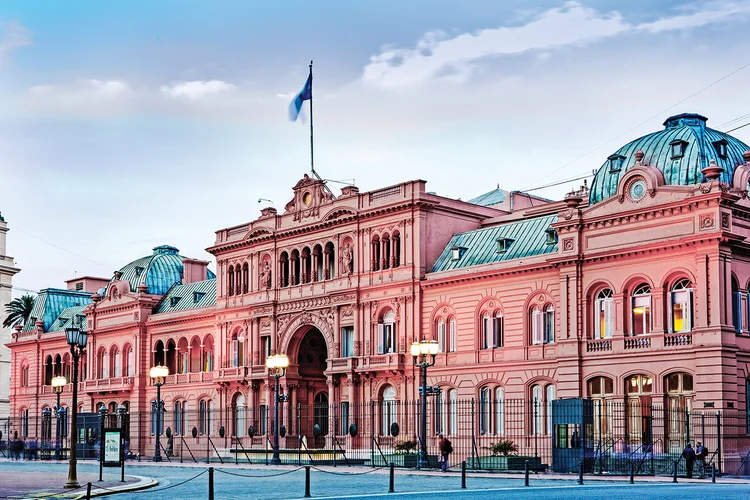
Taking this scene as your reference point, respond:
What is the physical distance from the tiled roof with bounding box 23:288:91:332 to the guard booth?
223ft

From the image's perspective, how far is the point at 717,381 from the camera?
51.8m

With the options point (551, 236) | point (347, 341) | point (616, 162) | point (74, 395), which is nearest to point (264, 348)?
point (347, 341)

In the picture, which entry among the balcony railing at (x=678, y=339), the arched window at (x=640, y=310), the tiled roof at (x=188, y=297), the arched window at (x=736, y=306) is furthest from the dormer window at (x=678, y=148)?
the tiled roof at (x=188, y=297)

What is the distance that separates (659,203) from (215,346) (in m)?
38.1

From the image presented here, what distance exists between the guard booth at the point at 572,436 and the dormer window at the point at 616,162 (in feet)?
46.5

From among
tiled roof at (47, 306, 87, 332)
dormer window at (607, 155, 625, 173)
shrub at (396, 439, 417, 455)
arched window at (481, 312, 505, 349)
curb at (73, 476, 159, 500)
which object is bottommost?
shrub at (396, 439, 417, 455)

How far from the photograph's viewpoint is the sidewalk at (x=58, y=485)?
3578 centimetres

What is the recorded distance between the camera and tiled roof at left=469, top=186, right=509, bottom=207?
8631 cm

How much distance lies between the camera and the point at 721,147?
5775 cm

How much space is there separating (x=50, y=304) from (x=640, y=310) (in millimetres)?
67813

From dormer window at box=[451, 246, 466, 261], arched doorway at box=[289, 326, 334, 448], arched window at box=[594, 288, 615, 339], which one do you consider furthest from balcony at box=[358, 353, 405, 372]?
arched window at box=[594, 288, 615, 339]

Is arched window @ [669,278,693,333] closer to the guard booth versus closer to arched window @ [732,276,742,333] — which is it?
arched window @ [732,276,742,333]

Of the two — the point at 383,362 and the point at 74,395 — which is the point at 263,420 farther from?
the point at 74,395

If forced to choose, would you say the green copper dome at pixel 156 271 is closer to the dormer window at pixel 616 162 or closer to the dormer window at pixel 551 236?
the dormer window at pixel 551 236
